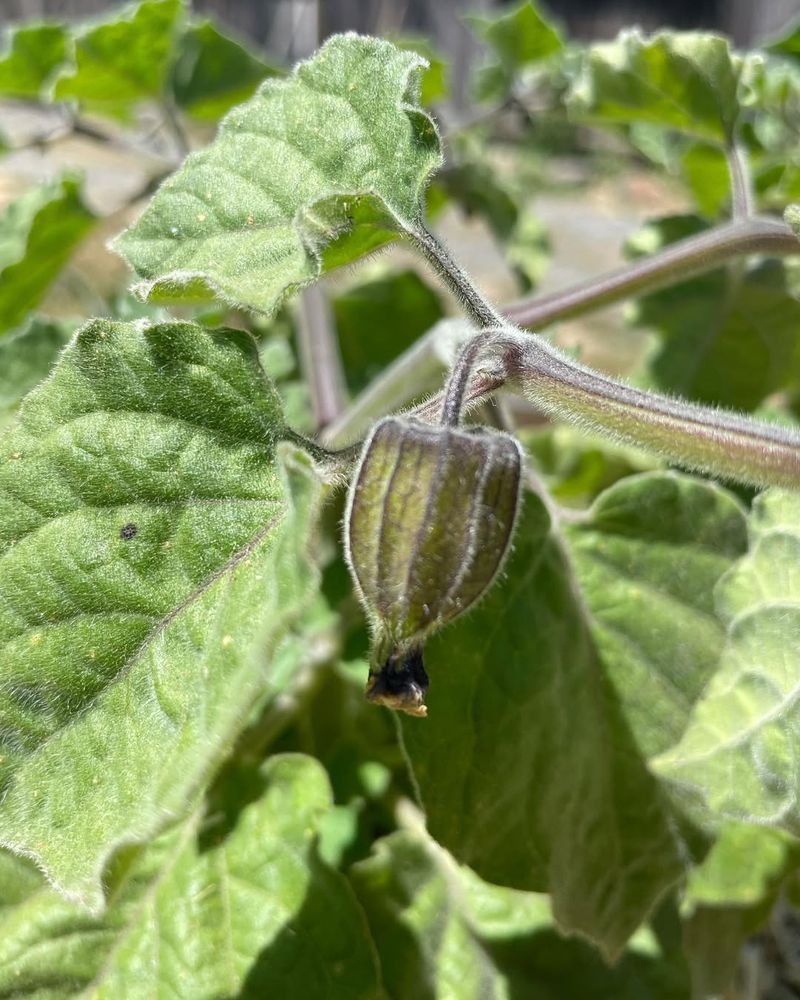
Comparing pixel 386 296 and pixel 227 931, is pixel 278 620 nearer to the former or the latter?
pixel 227 931

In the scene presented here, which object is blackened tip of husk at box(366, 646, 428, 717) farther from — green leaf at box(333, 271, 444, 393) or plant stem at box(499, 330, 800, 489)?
green leaf at box(333, 271, 444, 393)

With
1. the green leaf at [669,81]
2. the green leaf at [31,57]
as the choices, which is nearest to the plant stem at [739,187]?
the green leaf at [669,81]

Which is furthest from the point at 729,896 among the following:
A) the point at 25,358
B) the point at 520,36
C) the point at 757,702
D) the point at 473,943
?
the point at 520,36

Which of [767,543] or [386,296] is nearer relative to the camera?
[767,543]

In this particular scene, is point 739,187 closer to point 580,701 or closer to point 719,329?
point 719,329

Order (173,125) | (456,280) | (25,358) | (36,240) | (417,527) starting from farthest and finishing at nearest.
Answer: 1. (173,125)
2. (36,240)
3. (25,358)
4. (456,280)
5. (417,527)

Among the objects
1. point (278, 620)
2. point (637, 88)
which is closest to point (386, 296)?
point (637, 88)
